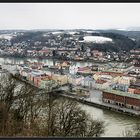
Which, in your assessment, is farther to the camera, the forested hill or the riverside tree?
the forested hill

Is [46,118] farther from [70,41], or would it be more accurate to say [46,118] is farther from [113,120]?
[70,41]

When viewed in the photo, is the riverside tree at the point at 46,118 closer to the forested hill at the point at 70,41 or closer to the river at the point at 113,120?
the river at the point at 113,120

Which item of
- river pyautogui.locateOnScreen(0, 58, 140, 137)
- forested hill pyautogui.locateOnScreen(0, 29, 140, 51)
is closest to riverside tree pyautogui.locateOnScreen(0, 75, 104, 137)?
river pyautogui.locateOnScreen(0, 58, 140, 137)

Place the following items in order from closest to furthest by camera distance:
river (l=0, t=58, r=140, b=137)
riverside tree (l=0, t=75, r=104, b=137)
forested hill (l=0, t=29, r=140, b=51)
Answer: riverside tree (l=0, t=75, r=104, b=137)
river (l=0, t=58, r=140, b=137)
forested hill (l=0, t=29, r=140, b=51)

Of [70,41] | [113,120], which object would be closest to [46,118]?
[113,120]

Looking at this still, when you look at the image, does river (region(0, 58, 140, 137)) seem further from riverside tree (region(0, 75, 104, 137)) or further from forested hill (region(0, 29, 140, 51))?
forested hill (region(0, 29, 140, 51))

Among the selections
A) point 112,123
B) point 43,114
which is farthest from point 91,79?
point 43,114

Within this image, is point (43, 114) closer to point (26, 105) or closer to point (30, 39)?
point (26, 105)

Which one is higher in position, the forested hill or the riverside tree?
the riverside tree

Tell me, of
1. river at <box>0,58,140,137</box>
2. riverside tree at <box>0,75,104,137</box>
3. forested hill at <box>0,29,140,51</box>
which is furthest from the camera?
forested hill at <box>0,29,140,51</box>

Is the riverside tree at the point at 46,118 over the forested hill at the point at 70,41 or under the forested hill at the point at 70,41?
over

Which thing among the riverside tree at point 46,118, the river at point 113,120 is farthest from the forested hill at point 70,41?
the riverside tree at point 46,118
